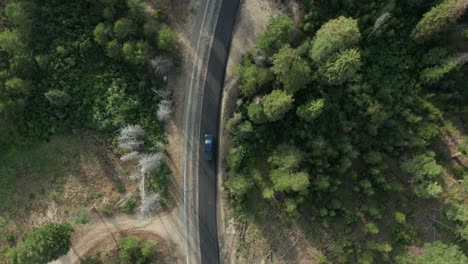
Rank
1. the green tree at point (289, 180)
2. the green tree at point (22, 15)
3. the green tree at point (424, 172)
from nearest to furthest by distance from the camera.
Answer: the green tree at point (289, 180) → the green tree at point (424, 172) → the green tree at point (22, 15)

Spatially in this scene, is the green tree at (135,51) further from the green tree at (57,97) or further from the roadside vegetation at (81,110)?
the green tree at (57,97)

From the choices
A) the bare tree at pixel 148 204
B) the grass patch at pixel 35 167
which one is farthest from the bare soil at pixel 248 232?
the grass patch at pixel 35 167

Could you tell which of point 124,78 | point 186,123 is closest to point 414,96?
point 186,123

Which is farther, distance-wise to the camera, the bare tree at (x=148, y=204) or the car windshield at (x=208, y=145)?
the car windshield at (x=208, y=145)

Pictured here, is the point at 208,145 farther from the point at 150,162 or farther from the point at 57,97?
the point at 57,97

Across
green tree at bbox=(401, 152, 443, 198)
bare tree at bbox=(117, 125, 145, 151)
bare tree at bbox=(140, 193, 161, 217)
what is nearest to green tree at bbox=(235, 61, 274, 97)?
bare tree at bbox=(117, 125, 145, 151)

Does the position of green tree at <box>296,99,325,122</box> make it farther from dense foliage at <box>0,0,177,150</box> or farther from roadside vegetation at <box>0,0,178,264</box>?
dense foliage at <box>0,0,177,150</box>
